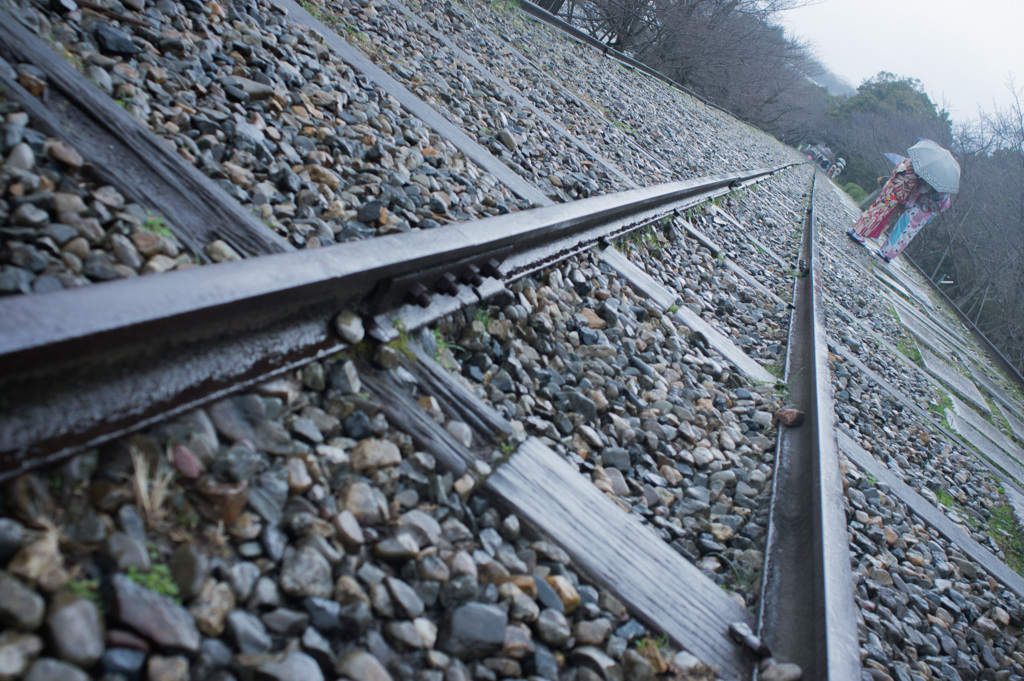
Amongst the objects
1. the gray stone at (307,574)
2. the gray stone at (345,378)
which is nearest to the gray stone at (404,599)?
the gray stone at (307,574)

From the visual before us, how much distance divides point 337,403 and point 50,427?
1.88ft

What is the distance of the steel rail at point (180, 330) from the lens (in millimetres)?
933

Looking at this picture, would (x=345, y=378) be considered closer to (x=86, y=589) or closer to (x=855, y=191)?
(x=86, y=589)

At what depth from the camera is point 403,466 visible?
1436 millimetres

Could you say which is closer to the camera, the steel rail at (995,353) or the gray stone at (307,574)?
the gray stone at (307,574)

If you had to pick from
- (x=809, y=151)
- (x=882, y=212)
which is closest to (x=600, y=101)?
(x=882, y=212)

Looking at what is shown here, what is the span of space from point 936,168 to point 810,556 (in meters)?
11.8

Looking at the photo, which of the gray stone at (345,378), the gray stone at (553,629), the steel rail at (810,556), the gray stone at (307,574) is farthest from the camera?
the steel rail at (810,556)

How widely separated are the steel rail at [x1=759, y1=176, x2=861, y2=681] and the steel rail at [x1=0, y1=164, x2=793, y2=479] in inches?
51.6

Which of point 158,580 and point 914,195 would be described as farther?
point 914,195

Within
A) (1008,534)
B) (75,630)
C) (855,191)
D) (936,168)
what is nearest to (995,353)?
(936,168)

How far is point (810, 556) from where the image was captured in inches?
79.3

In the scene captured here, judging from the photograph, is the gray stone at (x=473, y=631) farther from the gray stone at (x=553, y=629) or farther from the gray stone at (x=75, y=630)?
the gray stone at (x=75, y=630)

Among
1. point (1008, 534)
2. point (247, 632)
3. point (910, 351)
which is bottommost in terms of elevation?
point (247, 632)
